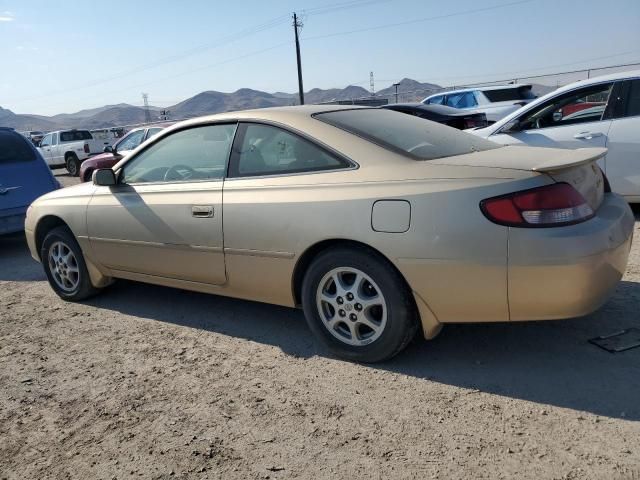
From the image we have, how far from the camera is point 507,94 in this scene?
15.1 meters

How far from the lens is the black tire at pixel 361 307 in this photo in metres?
3.03

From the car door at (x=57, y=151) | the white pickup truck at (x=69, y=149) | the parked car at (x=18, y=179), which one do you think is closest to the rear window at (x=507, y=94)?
the parked car at (x=18, y=179)

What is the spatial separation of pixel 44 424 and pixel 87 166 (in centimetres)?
1096

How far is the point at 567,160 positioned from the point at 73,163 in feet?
65.6

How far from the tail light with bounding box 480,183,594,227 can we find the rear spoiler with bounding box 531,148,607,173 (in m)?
0.10

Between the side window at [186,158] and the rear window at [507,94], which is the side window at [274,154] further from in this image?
the rear window at [507,94]

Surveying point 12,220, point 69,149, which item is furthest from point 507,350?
point 69,149

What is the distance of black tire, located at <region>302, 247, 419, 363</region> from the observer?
9.95ft

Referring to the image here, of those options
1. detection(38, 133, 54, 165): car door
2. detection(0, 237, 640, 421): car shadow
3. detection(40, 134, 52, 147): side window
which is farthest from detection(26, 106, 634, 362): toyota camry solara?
detection(40, 134, 52, 147): side window

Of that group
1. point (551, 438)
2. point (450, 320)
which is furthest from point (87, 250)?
point (551, 438)

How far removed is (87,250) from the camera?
15.3 feet

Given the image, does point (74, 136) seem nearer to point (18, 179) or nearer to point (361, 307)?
point (18, 179)

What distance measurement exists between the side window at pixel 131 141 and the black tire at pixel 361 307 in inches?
405

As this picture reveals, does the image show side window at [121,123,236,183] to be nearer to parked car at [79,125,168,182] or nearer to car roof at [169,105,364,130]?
car roof at [169,105,364,130]
